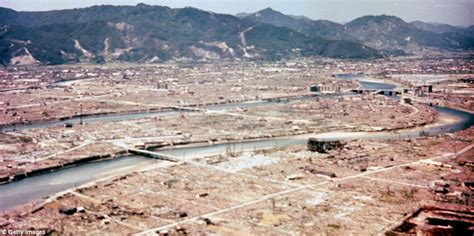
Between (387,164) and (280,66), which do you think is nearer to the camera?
(387,164)

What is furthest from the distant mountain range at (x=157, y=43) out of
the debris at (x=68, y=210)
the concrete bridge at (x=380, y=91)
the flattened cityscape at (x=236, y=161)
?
the debris at (x=68, y=210)

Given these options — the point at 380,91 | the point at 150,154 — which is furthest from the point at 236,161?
the point at 380,91

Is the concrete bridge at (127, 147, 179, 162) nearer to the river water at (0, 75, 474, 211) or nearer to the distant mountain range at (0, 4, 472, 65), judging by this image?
the river water at (0, 75, 474, 211)

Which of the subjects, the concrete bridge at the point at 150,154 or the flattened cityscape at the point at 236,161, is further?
the concrete bridge at the point at 150,154

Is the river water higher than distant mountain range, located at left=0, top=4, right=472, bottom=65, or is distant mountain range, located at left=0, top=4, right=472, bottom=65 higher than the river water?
distant mountain range, located at left=0, top=4, right=472, bottom=65

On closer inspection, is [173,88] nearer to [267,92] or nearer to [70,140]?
[267,92]

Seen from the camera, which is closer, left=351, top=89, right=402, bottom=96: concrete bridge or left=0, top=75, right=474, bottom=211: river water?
left=0, top=75, right=474, bottom=211: river water

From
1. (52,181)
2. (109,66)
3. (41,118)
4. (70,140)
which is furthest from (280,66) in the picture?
(52,181)

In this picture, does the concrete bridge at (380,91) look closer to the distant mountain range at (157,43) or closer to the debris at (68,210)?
the debris at (68,210)

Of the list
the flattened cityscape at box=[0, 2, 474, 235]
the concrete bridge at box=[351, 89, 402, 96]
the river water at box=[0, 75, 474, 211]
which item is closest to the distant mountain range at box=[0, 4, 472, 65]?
the flattened cityscape at box=[0, 2, 474, 235]
